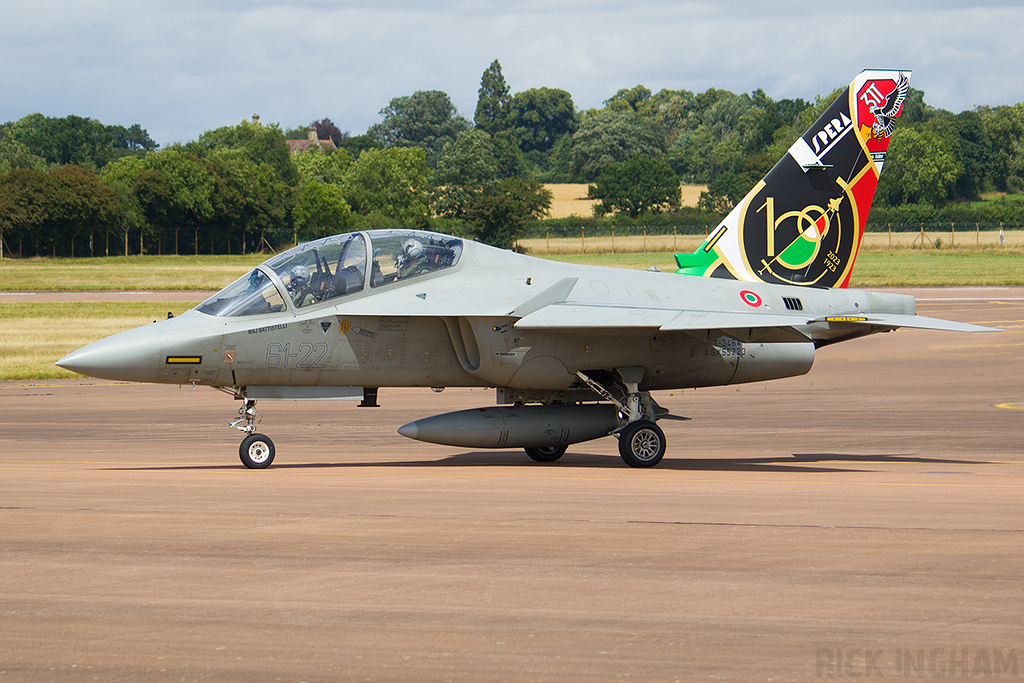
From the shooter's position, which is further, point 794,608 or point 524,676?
point 794,608

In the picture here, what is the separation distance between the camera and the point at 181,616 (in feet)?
21.7

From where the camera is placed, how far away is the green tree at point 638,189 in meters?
127

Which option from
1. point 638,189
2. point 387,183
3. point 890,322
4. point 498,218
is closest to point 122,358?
point 890,322

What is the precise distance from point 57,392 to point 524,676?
894 inches

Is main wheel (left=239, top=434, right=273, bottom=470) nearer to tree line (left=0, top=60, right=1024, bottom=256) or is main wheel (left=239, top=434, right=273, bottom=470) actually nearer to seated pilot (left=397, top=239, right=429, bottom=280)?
seated pilot (left=397, top=239, right=429, bottom=280)

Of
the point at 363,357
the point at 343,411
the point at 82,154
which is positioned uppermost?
the point at 82,154

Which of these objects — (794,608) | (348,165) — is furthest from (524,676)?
(348,165)

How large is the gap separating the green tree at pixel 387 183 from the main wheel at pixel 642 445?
105 meters

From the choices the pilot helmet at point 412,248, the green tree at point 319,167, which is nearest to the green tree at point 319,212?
the green tree at point 319,167

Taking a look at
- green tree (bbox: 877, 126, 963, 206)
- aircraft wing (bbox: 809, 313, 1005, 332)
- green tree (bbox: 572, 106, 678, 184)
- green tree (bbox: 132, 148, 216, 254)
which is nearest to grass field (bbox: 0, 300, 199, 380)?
aircraft wing (bbox: 809, 313, 1005, 332)

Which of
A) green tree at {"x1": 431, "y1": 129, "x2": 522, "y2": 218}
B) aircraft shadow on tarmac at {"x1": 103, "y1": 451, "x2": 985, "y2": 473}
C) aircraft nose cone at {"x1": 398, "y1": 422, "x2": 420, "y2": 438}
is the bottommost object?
aircraft shadow on tarmac at {"x1": 103, "y1": 451, "x2": 985, "y2": 473}

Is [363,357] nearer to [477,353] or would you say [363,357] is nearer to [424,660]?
[477,353]

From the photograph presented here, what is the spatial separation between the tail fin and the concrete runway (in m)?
3.19

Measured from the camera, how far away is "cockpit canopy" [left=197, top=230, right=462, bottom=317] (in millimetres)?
13344
